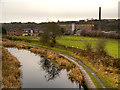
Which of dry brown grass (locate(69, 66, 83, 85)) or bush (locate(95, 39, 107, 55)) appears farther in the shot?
bush (locate(95, 39, 107, 55))

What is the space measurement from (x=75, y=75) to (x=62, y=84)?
2.24m

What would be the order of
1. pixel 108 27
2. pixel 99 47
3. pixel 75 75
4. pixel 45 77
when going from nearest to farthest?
1. pixel 75 75
2. pixel 45 77
3. pixel 99 47
4. pixel 108 27

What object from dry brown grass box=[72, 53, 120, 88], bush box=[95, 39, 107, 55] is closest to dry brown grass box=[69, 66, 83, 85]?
dry brown grass box=[72, 53, 120, 88]

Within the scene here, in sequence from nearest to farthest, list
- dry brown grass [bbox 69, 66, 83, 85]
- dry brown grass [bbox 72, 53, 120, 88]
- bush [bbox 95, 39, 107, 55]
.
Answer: dry brown grass [bbox 72, 53, 120, 88]
dry brown grass [bbox 69, 66, 83, 85]
bush [bbox 95, 39, 107, 55]

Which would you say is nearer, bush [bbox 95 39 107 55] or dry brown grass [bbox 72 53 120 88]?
dry brown grass [bbox 72 53 120 88]

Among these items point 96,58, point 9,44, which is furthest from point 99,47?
point 9,44

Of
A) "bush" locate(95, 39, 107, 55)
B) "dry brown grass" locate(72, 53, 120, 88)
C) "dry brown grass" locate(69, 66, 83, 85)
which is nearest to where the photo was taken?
"dry brown grass" locate(72, 53, 120, 88)

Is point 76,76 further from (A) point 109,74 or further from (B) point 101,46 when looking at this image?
(B) point 101,46

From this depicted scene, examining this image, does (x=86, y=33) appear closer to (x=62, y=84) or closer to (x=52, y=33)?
(x=52, y=33)

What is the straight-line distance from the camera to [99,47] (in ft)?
81.8

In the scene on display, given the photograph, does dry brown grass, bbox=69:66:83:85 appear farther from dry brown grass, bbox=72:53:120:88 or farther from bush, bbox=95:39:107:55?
bush, bbox=95:39:107:55

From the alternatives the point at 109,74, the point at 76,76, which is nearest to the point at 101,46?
the point at 109,74

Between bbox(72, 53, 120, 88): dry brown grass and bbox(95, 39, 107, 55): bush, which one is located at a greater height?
bbox(95, 39, 107, 55): bush

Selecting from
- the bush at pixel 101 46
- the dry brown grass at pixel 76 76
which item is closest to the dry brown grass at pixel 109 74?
the dry brown grass at pixel 76 76
